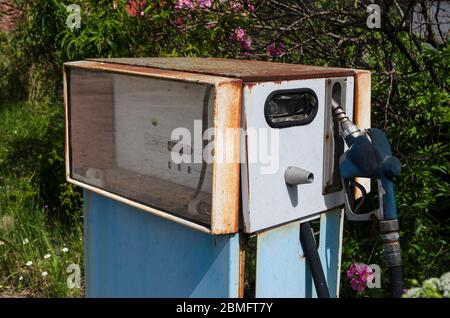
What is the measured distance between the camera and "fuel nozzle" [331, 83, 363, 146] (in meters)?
2.00

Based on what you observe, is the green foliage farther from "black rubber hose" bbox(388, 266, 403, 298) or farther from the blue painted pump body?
the blue painted pump body

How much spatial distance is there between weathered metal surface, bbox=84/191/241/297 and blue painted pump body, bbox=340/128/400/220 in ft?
1.44

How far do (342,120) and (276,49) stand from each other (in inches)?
59.1

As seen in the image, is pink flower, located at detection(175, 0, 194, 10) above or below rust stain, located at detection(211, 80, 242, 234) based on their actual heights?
above

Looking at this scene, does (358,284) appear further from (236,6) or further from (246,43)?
(236,6)

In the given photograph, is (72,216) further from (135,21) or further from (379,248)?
(379,248)

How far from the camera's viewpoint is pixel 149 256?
2.19m

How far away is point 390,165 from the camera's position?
1928 mm

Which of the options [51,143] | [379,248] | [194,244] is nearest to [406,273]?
[379,248]

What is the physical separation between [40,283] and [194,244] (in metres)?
1.56

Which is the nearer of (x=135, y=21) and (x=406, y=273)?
(x=406, y=273)

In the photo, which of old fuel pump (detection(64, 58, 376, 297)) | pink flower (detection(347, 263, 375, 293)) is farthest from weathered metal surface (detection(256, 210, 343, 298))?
pink flower (detection(347, 263, 375, 293))

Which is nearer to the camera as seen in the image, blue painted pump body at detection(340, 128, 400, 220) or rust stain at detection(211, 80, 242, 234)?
rust stain at detection(211, 80, 242, 234)

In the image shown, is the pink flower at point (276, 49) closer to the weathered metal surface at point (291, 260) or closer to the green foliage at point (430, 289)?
the weathered metal surface at point (291, 260)
